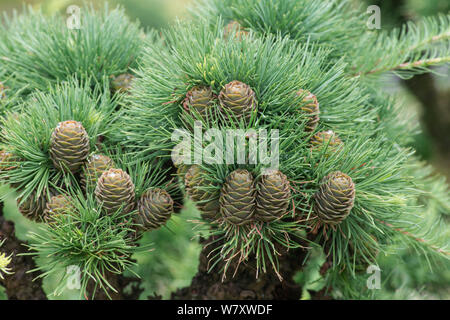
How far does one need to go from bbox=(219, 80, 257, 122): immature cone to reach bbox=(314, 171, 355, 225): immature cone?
8 cm

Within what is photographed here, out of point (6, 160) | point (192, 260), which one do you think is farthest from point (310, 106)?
point (192, 260)

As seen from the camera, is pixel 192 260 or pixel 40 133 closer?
pixel 40 133

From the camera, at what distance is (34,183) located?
1.45 ft

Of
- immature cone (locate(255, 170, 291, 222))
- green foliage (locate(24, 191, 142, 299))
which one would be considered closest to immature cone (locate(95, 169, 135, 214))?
green foliage (locate(24, 191, 142, 299))

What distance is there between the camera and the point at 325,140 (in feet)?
1.43

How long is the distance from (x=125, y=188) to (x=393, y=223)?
24cm

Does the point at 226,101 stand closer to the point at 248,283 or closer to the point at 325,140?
the point at 325,140

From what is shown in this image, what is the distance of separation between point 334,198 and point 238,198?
0.07 meters

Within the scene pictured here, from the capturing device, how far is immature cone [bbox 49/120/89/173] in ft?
1.40

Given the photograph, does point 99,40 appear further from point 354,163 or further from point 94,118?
point 354,163

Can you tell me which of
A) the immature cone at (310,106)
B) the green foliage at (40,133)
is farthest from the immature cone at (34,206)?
the immature cone at (310,106)

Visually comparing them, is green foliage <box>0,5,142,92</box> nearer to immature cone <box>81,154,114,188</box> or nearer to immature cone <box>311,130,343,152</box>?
immature cone <box>81,154,114,188</box>

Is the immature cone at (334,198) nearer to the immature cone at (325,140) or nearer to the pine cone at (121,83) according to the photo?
the immature cone at (325,140)

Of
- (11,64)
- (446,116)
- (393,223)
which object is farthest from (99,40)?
(446,116)
